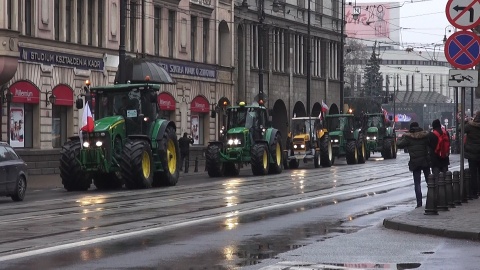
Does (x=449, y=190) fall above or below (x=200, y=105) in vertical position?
below

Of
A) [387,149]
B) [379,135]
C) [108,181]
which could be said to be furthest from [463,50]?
[379,135]

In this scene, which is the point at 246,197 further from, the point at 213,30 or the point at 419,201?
the point at 213,30

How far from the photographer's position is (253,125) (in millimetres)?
44250

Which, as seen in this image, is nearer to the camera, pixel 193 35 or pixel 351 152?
pixel 351 152

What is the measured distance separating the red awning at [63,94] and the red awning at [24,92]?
57.4 inches

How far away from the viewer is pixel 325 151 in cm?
5372

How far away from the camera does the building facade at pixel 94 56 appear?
4366 cm

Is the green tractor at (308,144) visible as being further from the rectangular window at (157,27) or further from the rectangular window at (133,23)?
the rectangular window at (133,23)

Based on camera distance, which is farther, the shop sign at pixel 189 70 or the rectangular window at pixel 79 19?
the shop sign at pixel 189 70

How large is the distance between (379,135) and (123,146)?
39.1 metres

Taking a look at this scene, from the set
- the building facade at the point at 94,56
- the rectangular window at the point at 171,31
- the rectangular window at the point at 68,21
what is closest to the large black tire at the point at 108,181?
the building facade at the point at 94,56

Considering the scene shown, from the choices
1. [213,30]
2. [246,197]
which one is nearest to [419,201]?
[246,197]

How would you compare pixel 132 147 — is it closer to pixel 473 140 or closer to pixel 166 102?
pixel 473 140

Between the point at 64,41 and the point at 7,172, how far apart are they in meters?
20.1
